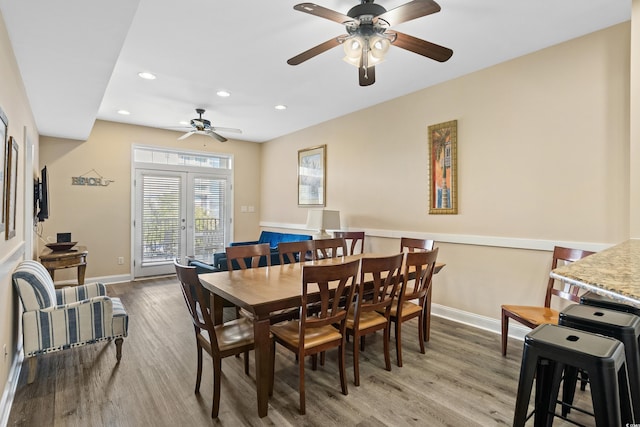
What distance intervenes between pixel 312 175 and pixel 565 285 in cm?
399

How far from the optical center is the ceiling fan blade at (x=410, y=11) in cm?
187

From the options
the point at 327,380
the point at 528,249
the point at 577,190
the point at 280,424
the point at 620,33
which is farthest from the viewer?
the point at 528,249

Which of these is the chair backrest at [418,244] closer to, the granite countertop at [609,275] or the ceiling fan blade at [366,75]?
the ceiling fan blade at [366,75]

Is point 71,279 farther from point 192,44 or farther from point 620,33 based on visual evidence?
point 620,33

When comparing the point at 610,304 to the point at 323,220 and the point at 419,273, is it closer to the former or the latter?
the point at 419,273

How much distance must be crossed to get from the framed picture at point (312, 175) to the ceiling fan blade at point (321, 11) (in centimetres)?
340

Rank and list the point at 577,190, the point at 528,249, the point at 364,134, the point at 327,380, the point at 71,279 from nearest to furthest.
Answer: the point at 327,380
the point at 577,190
the point at 528,249
the point at 364,134
the point at 71,279

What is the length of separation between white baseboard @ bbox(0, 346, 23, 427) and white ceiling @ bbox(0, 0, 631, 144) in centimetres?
235

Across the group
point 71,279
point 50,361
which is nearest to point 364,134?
point 50,361

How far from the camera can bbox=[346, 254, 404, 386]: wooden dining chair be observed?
2.27 meters

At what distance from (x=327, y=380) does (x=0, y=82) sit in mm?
2927

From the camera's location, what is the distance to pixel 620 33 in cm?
267

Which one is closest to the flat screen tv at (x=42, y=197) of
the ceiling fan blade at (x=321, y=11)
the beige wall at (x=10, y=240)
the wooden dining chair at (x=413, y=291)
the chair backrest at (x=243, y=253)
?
the beige wall at (x=10, y=240)

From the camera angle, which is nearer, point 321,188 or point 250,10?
point 250,10
